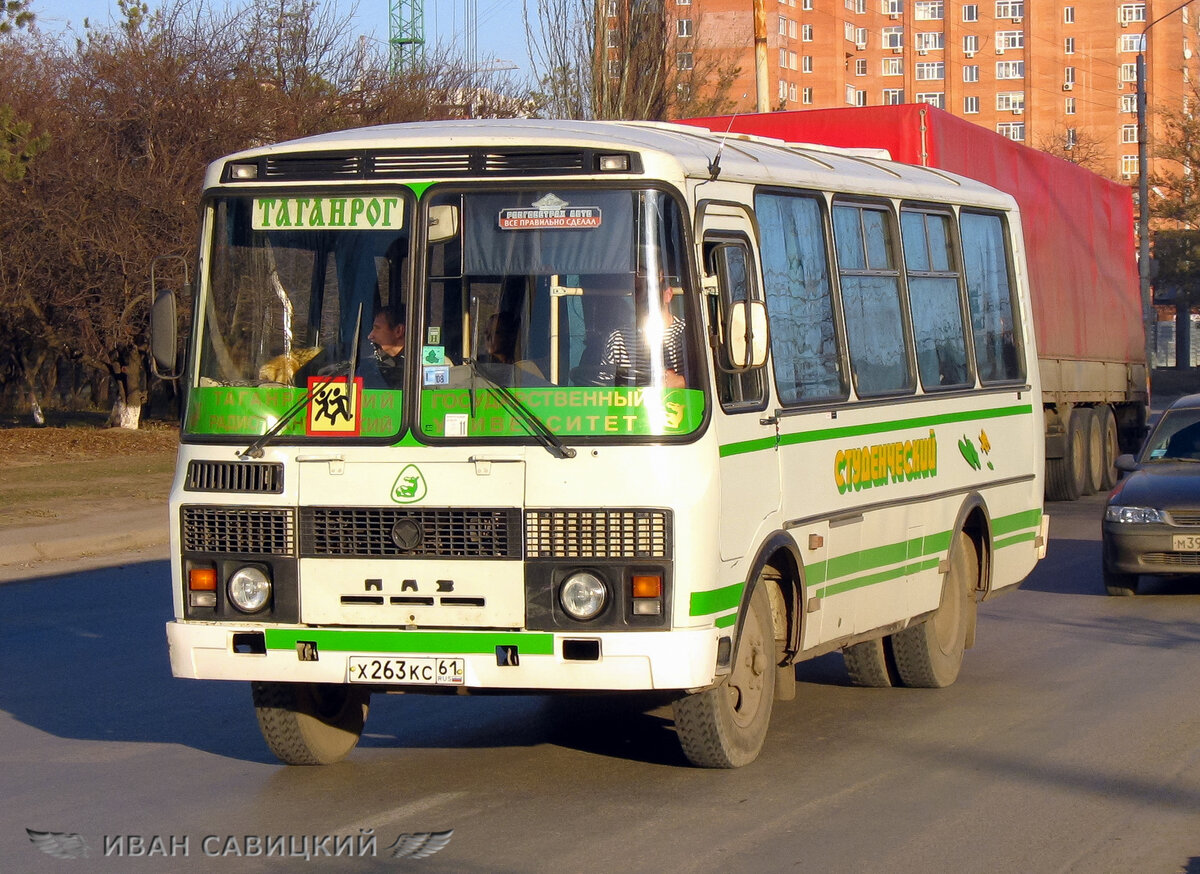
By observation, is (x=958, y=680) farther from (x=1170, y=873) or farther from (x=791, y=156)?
(x=1170, y=873)

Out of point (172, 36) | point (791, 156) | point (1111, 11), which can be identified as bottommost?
point (791, 156)

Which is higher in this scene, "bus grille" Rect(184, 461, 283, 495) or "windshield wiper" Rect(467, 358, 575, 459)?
"windshield wiper" Rect(467, 358, 575, 459)

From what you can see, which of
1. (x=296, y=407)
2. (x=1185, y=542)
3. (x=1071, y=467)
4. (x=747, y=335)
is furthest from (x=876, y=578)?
(x=1071, y=467)

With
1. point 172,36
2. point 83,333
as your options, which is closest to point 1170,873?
point 83,333

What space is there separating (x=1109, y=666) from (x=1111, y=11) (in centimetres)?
11657

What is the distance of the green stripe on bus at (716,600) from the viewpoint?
641 centimetres

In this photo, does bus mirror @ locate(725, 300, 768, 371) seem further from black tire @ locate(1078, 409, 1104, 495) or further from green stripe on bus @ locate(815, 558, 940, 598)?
black tire @ locate(1078, 409, 1104, 495)

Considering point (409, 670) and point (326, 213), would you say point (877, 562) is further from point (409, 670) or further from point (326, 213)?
point (326, 213)

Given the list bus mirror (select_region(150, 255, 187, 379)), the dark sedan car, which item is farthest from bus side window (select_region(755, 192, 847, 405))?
the dark sedan car

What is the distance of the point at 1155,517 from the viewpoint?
12641mm

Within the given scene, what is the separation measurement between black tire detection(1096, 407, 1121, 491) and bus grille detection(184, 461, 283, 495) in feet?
61.0

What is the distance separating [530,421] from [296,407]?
3.19 feet

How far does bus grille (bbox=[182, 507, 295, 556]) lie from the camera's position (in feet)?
21.8

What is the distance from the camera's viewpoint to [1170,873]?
5680 millimetres
